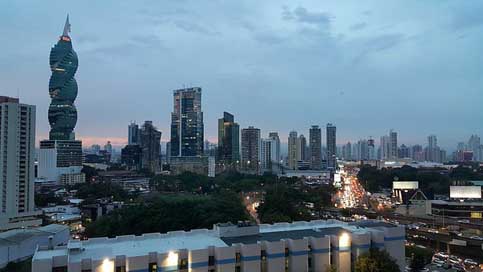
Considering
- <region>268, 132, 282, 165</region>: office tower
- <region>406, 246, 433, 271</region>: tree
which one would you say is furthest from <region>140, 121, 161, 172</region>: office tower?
<region>406, 246, 433, 271</region>: tree

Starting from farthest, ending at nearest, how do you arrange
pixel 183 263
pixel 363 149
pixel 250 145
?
pixel 363 149, pixel 250 145, pixel 183 263

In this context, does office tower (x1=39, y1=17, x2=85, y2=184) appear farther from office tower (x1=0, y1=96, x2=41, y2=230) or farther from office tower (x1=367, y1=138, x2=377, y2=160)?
office tower (x1=367, y1=138, x2=377, y2=160)

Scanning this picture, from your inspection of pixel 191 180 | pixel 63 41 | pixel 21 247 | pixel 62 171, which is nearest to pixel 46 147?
pixel 62 171

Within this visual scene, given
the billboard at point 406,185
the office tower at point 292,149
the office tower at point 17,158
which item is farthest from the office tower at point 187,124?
the office tower at point 17,158

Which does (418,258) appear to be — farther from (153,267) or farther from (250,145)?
(250,145)

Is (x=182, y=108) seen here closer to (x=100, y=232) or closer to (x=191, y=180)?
(x=191, y=180)

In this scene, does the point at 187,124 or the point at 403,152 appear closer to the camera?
the point at 187,124

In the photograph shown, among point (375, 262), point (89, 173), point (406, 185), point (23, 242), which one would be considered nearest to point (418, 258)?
point (375, 262)
